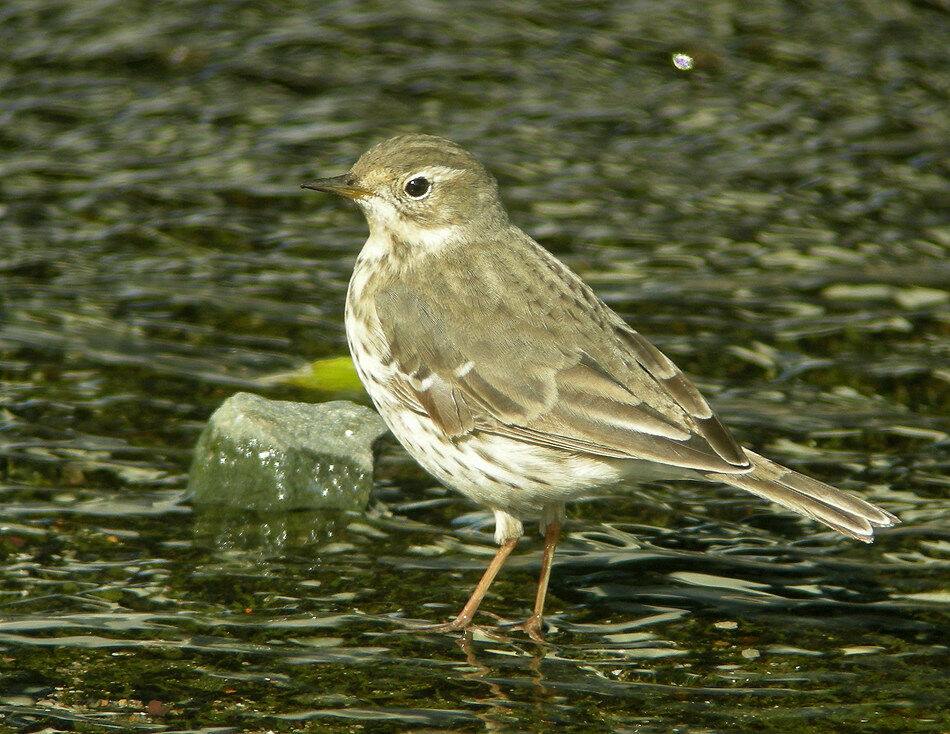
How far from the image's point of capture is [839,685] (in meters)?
5.43

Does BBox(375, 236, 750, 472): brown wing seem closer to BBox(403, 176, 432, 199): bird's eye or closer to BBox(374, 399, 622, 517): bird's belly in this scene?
BBox(374, 399, 622, 517): bird's belly

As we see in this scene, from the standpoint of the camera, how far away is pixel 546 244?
1029cm

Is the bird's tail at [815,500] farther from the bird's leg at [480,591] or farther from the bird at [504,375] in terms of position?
the bird's leg at [480,591]

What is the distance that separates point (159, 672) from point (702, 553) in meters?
2.65

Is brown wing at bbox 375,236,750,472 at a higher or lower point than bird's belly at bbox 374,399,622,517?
higher

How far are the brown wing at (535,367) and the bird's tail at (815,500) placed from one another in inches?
3.4

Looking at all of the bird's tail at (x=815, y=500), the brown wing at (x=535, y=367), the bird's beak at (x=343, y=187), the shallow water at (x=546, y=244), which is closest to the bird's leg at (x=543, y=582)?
the shallow water at (x=546, y=244)

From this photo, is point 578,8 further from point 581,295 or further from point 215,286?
point 581,295

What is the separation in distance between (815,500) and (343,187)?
271cm

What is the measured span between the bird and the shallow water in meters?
0.63

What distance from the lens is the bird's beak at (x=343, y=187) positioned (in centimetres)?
677

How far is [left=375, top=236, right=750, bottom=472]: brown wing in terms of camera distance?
5.75 metres

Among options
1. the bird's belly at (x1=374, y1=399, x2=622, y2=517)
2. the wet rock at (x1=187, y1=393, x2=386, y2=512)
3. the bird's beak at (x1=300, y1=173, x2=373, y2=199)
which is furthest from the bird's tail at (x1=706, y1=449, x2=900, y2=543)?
the bird's beak at (x1=300, y1=173, x2=373, y2=199)

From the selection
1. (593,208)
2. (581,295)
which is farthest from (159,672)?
(593,208)
